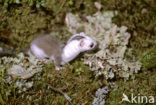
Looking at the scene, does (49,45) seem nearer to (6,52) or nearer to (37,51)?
(37,51)

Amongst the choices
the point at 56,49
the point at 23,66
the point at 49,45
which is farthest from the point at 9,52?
the point at 56,49

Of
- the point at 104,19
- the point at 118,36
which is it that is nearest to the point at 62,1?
the point at 104,19

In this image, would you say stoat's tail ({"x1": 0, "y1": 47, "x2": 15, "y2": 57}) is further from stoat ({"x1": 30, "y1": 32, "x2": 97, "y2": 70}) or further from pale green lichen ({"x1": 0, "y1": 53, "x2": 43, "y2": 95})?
stoat ({"x1": 30, "y1": 32, "x2": 97, "y2": 70})

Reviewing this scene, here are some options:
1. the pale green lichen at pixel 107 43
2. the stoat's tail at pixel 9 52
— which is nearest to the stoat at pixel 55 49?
the stoat's tail at pixel 9 52

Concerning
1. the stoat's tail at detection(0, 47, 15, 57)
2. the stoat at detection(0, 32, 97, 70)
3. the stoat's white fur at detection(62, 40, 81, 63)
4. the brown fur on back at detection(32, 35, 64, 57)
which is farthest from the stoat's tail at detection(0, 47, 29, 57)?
the stoat's white fur at detection(62, 40, 81, 63)

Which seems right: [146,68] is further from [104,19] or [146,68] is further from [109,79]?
[104,19]

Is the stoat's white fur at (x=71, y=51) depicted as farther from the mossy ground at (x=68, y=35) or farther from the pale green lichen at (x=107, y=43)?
the pale green lichen at (x=107, y=43)
